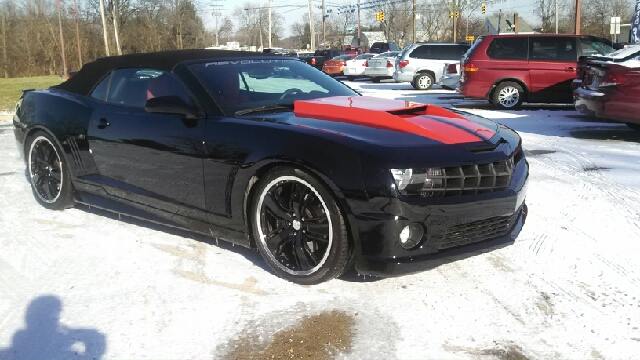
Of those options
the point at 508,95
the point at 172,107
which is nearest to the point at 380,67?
the point at 508,95

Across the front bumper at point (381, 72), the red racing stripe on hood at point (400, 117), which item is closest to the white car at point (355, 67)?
the front bumper at point (381, 72)

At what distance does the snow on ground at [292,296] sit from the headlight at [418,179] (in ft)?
2.03

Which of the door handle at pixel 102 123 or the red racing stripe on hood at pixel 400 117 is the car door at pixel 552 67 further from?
the door handle at pixel 102 123

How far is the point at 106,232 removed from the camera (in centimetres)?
467

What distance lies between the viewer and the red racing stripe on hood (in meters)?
3.52

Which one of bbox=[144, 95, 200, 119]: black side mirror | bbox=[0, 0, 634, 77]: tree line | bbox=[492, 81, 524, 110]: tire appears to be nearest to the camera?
bbox=[144, 95, 200, 119]: black side mirror

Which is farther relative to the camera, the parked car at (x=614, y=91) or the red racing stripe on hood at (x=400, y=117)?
the parked car at (x=614, y=91)

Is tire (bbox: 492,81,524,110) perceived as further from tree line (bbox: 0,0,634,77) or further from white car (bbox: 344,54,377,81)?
tree line (bbox: 0,0,634,77)

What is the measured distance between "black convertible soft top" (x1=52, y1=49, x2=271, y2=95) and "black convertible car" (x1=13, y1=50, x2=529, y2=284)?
14 mm

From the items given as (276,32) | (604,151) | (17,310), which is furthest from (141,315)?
(276,32)

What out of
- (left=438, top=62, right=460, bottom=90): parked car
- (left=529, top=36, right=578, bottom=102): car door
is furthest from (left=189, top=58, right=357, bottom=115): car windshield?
(left=438, top=62, right=460, bottom=90): parked car

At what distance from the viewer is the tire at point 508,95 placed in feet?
42.5

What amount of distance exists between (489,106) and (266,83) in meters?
10.5

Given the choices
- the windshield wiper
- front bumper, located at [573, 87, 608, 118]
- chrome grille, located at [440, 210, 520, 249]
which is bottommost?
chrome grille, located at [440, 210, 520, 249]
